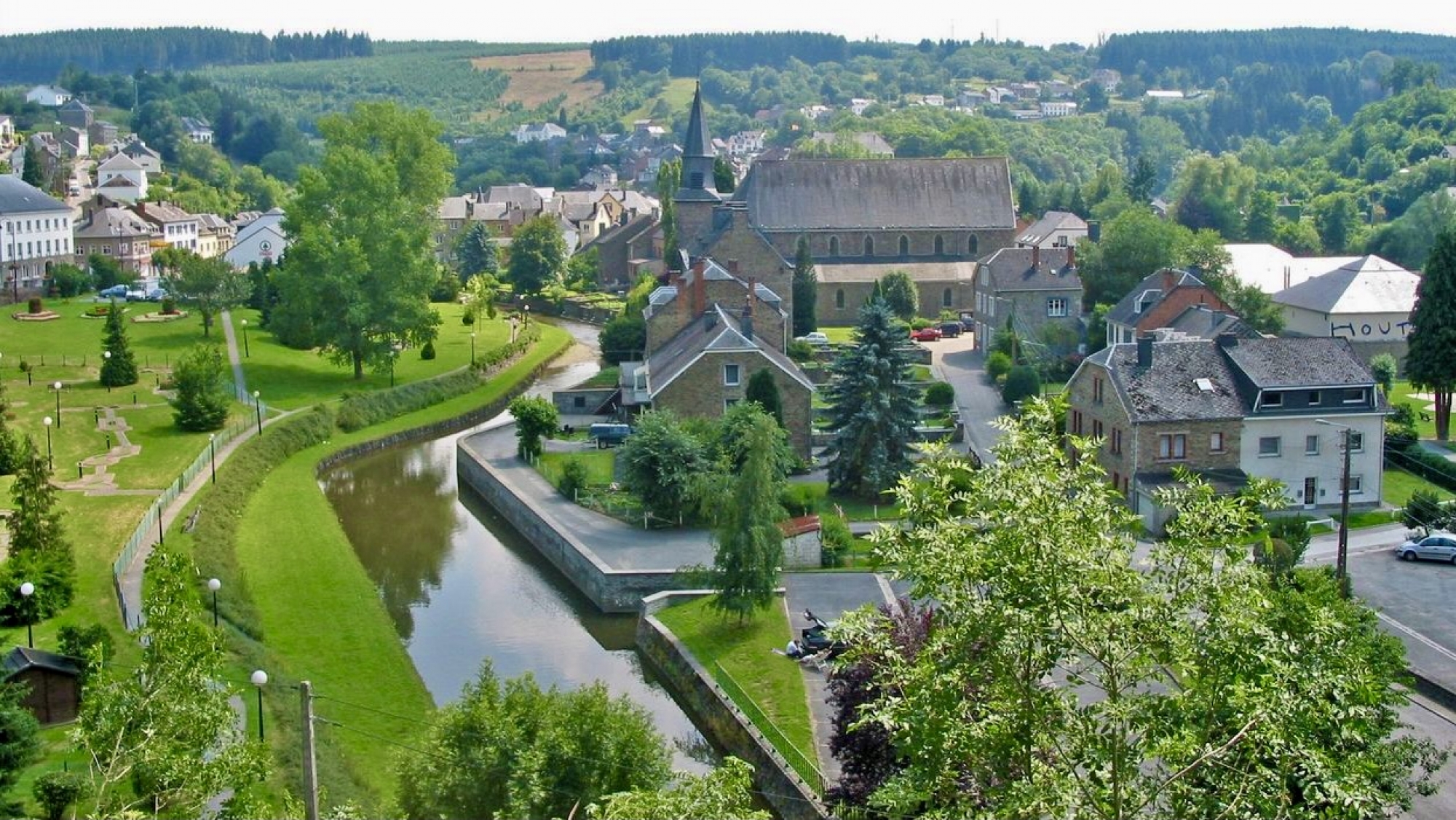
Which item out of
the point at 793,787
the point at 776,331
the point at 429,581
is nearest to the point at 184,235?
the point at 776,331

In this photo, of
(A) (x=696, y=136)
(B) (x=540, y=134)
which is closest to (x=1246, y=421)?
(A) (x=696, y=136)

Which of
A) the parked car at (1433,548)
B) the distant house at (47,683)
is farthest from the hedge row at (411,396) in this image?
the parked car at (1433,548)

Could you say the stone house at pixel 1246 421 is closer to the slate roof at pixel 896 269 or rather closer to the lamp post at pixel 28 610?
the lamp post at pixel 28 610

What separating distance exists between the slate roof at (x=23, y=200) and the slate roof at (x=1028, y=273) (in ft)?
156

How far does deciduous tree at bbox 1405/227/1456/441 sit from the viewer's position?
41938 millimetres

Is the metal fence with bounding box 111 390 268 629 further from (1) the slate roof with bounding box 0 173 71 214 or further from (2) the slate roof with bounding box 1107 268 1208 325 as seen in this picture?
(1) the slate roof with bounding box 0 173 71 214

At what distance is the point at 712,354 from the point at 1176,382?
11744 millimetres

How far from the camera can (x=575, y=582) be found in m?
34.4

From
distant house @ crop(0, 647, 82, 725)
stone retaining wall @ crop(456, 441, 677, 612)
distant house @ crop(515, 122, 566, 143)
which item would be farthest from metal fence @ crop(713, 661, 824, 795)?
distant house @ crop(515, 122, 566, 143)

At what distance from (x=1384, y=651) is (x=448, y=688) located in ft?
49.2

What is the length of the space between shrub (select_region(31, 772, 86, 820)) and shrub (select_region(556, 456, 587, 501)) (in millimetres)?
20331

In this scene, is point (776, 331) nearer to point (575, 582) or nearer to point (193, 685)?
point (575, 582)

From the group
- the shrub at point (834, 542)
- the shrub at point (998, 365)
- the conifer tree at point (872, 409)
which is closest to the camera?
the shrub at point (834, 542)

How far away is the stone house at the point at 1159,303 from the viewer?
50250 millimetres
